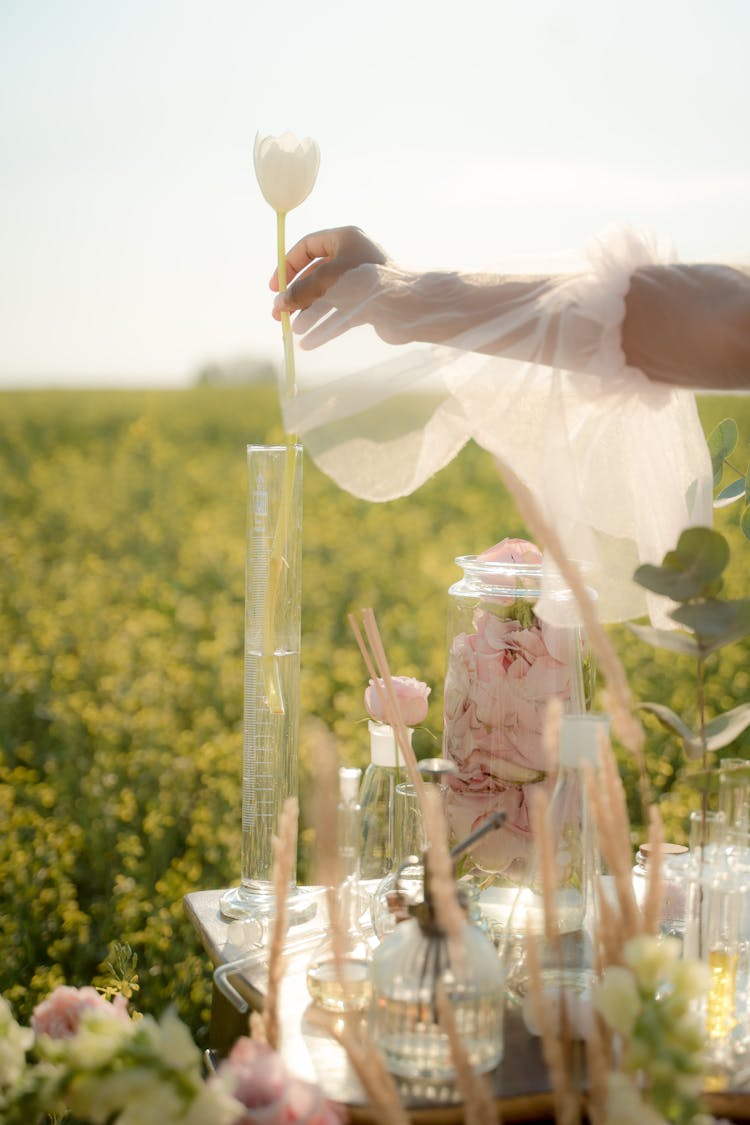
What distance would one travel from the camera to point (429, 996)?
1.12m

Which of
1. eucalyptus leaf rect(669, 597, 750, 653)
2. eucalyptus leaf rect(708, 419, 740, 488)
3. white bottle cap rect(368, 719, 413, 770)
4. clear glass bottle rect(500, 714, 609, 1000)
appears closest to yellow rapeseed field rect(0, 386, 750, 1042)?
white bottle cap rect(368, 719, 413, 770)

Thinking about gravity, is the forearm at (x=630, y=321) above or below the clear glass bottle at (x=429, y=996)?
above

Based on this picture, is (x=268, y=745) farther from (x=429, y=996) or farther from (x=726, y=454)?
(x=726, y=454)

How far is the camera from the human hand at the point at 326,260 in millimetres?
1531

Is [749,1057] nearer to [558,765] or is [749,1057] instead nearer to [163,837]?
[558,765]

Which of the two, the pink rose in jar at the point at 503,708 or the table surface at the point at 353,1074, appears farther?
the pink rose in jar at the point at 503,708

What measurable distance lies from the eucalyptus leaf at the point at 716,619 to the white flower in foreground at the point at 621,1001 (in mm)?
362

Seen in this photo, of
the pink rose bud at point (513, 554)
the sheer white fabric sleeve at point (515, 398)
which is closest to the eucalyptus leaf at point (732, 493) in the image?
the sheer white fabric sleeve at point (515, 398)

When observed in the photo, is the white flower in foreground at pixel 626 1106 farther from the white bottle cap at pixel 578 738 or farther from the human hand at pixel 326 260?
the human hand at pixel 326 260

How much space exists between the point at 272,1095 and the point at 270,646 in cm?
68

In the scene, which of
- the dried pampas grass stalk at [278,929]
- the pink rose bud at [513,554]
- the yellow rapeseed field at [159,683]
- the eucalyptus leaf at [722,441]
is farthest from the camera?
the yellow rapeseed field at [159,683]

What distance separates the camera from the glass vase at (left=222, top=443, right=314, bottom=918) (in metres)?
1.62

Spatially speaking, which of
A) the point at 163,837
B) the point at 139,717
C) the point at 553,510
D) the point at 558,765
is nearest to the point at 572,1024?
the point at 558,765

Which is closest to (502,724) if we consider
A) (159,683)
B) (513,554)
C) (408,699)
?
(408,699)
